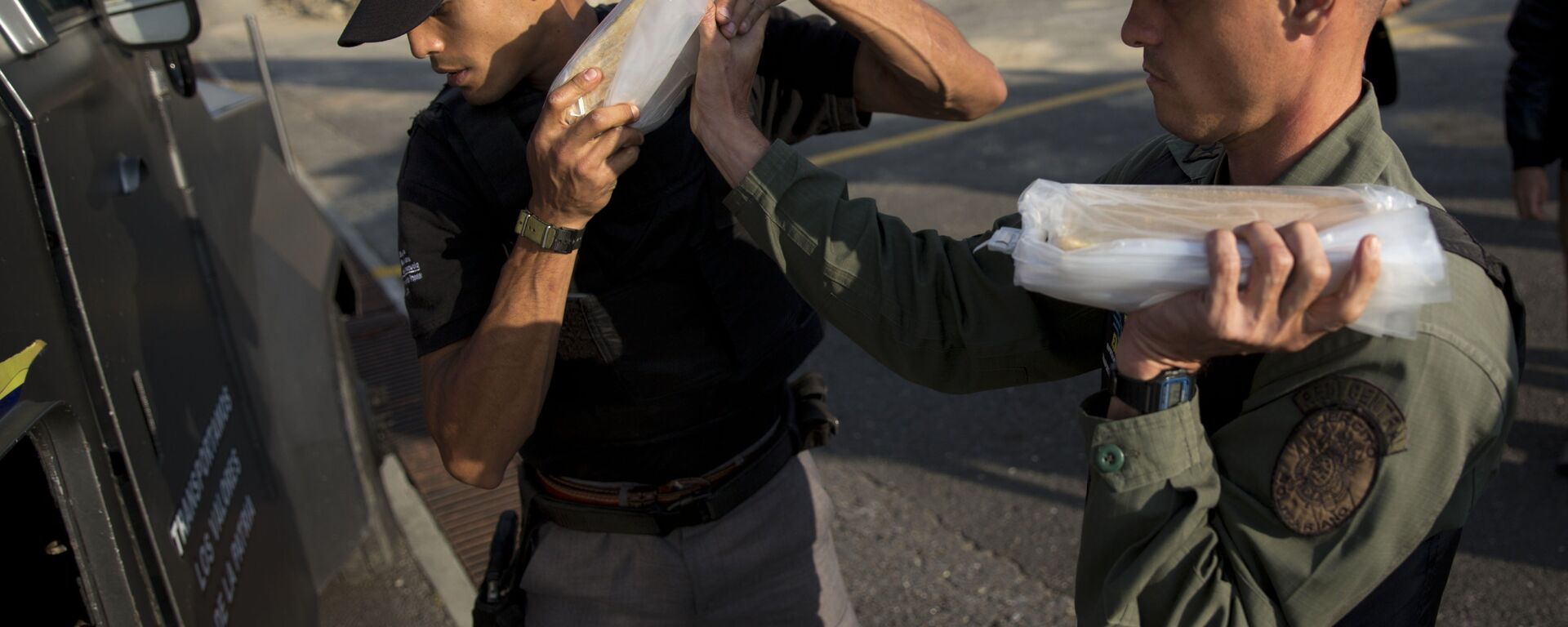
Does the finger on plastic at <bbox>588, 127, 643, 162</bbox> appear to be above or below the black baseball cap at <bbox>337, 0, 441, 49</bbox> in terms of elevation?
below

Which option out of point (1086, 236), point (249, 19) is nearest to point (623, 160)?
point (1086, 236)

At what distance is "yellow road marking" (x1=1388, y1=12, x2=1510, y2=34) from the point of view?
11.7 meters

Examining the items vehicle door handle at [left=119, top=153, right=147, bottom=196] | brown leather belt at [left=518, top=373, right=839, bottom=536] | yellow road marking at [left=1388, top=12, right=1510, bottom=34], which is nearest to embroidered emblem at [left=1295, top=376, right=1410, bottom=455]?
brown leather belt at [left=518, top=373, right=839, bottom=536]

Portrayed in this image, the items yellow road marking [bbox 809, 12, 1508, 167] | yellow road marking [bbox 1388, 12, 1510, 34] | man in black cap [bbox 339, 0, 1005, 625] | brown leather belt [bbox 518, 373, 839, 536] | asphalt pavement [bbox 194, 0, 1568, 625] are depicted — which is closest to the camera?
man in black cap [bbox 339, 0, 1005, 625]

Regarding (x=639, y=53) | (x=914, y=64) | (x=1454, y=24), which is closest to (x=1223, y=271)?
(x=639, y=53)

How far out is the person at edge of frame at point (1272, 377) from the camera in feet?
3.99

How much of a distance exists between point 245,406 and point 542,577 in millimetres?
980

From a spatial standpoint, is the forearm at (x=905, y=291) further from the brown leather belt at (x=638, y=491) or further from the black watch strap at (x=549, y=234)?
the brown leather belt at (x=638, y=491)

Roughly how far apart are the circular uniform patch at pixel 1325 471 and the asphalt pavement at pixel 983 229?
220 centimetres

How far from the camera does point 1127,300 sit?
1240 mm

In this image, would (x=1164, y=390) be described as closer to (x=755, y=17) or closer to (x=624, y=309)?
(x=755, y=17)

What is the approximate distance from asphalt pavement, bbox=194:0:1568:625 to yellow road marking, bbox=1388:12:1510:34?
0.05m

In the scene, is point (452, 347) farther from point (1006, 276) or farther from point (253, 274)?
point (253, 274)

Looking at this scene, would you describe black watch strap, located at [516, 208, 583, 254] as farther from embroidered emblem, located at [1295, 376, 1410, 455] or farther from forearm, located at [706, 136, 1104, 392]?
embroidered emblem, located at [1295, 376, 1410, 455]
